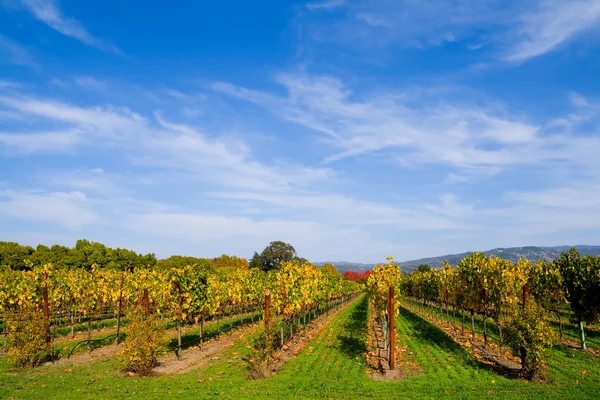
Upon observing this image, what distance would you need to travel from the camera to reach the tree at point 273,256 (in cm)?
11662

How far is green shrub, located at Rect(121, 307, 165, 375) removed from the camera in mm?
17516

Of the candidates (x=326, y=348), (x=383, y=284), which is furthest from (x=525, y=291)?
(x=326, y=348)

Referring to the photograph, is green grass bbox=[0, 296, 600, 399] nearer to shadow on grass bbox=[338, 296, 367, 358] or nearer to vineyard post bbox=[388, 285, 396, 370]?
shadow on grass bbox=[338, 296, 367, 358]

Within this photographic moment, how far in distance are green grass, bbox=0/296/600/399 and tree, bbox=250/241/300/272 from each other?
94981 mm

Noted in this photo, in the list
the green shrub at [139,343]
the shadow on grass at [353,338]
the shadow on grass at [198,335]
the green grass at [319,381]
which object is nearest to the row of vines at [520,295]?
the green grass at [319,381]

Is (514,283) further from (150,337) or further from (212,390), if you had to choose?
(150,337)

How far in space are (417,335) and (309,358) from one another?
1097 centimetres

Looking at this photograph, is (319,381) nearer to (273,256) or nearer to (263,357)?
(263,357)

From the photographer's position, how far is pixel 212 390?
15.0 metres

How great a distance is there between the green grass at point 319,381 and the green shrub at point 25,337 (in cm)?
76

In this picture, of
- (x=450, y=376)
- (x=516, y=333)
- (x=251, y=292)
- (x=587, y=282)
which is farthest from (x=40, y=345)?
(x=587, y=282)

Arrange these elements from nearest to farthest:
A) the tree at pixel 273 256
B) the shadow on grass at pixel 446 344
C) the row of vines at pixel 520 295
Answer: the row of vines at pixel 520 295
the shadow on grass at pixel 446 344
the tree at pixel 273 256

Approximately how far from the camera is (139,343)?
17.6 m

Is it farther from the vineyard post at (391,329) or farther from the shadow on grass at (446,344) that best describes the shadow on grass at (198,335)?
the shadow on grass at (446,344)
